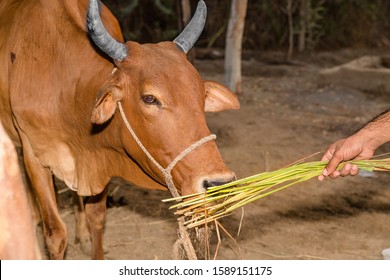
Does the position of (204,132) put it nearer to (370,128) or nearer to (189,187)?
(189,187)

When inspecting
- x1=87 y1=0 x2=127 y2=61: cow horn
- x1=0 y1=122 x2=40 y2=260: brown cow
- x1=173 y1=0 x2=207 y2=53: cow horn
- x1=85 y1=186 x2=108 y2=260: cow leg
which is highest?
x1=173 y1=0 x2=207 y2=53: cow horn

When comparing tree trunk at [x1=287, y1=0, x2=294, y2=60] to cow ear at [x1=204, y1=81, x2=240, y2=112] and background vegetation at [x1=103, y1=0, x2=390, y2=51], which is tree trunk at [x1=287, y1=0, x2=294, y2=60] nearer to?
background vegetation at [x1=103, y1=0, x2=390, y2=51]

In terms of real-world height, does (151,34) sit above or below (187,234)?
above

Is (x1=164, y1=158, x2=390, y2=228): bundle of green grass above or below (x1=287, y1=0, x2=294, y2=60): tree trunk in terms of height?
below

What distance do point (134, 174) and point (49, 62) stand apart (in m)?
0.89

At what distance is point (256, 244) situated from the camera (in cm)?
516

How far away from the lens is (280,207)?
19.1 ft

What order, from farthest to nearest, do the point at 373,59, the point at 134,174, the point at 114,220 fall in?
the point at 373,59 → the point at 114,220 → the point at 134,174

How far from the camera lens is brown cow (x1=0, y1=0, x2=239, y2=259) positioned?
346 centimetres

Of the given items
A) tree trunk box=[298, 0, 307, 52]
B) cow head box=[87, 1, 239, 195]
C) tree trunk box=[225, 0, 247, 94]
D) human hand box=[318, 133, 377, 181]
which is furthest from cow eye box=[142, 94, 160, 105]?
tree trunk box=[298, 0, 307, 52]

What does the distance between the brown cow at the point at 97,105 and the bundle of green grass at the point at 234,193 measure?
8 cm

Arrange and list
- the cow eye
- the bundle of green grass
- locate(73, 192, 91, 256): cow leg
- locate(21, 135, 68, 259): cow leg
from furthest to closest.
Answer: locate(73, 192, 91, 256): cow leg
locate(21, 135, 68, 259): cow leg
the cow eye
the bundle of green grass

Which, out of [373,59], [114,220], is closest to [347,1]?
[373,59]

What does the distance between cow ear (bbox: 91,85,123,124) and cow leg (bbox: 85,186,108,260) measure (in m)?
1.29
